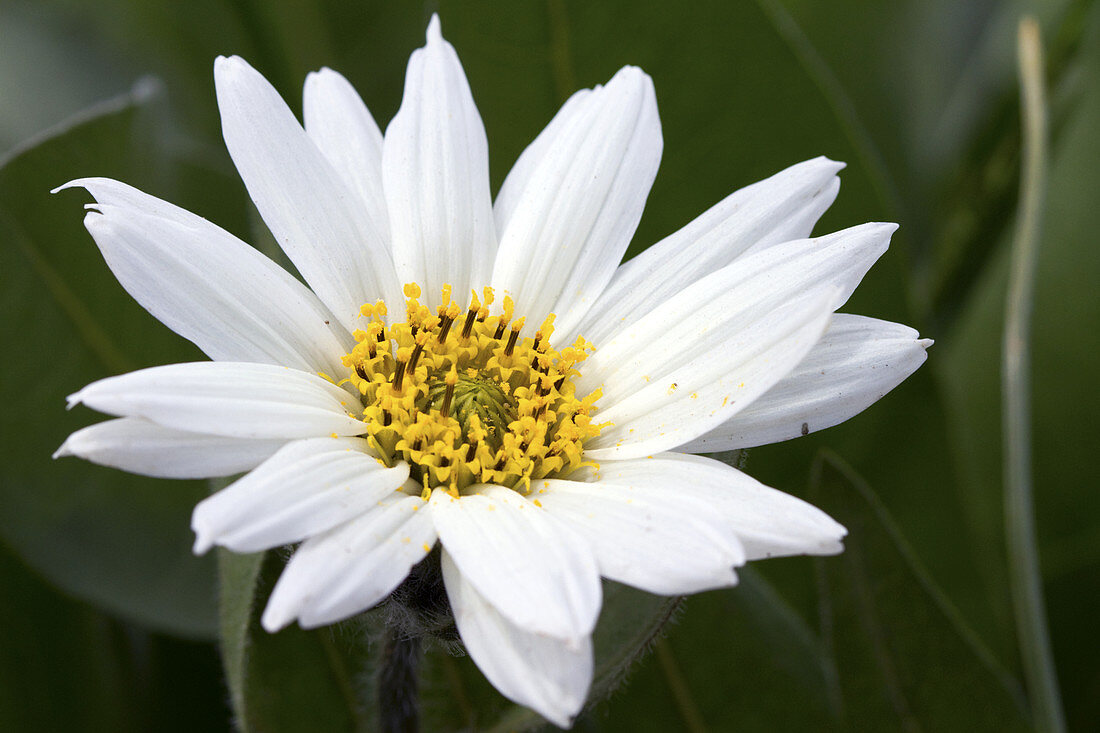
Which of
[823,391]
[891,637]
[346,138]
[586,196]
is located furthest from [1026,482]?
[346,138]

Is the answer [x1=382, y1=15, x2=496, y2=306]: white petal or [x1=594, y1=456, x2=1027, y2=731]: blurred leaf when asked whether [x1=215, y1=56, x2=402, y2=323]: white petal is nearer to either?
[x1=382, y1=15, x2=496, y2=306]: white petal

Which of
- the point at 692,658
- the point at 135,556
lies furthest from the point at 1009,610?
the point at 135,556

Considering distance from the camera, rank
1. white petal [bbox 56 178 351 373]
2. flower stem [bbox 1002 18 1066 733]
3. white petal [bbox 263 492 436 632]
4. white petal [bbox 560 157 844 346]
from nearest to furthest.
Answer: white petal [bbox 263 492 436 632]
white petal [bbox 56 178 351 373]
white petal [bbox 560 157 844 346]
flower stem [bbox 1002 18 1066 733]

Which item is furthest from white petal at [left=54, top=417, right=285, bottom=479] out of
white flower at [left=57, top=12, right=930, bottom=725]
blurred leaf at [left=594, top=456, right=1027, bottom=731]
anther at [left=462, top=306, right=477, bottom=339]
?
blurred leaf at [left=594, top=456, right=1027, bottom=731]

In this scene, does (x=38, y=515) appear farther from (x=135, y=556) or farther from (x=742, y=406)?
(x=742, y=406)

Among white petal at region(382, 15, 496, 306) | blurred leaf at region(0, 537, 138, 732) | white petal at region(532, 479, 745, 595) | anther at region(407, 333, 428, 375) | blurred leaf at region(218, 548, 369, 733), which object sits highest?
white petal at region(382, 15, 496, 306)

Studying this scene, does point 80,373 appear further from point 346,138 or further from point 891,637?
point 891,637
